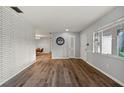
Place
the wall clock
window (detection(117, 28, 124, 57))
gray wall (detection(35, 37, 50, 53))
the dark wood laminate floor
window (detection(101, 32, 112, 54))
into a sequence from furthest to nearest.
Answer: gray wall (detection(35, 37, 50, 53))
the wall clock
window (detection(101, 32, 112, 54))
the dark wood laminate floor
window (detection(117, 28, 124, 57))

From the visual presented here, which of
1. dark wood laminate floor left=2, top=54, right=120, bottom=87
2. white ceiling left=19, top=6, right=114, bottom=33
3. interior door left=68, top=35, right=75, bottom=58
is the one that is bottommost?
dark wood laminate floor left=2, top=54, right=120, bottom=87

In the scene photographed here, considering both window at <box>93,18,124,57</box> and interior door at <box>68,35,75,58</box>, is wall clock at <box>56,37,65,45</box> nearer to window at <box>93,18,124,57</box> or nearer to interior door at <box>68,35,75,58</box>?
interior door at <box>68,35,75,58</box>

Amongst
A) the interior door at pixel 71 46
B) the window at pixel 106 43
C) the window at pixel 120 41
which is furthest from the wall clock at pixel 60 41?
the window at pixel 120 41

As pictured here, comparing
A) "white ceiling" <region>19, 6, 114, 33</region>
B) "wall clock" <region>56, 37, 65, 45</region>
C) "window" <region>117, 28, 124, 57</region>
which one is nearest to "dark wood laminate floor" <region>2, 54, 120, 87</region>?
"window" <region>117, 28, 124, 57</region>

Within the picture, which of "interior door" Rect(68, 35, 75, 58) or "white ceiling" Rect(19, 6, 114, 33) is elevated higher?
"white ceiling" Rect(19, 6, 114, 33)

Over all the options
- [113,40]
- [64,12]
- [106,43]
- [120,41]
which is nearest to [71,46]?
[106,43]

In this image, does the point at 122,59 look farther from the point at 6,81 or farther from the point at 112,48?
the point at 6,81

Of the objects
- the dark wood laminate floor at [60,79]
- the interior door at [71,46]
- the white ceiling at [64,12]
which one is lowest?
the dark wood laminate floor at [60,79]

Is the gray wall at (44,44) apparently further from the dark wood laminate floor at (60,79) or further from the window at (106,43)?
the window at (106,43)

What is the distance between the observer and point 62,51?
11867 mm

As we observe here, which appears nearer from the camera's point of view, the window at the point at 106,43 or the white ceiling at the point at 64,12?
the white ceiling at the point at 64,12

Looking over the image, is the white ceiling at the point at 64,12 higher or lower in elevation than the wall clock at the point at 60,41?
higher
